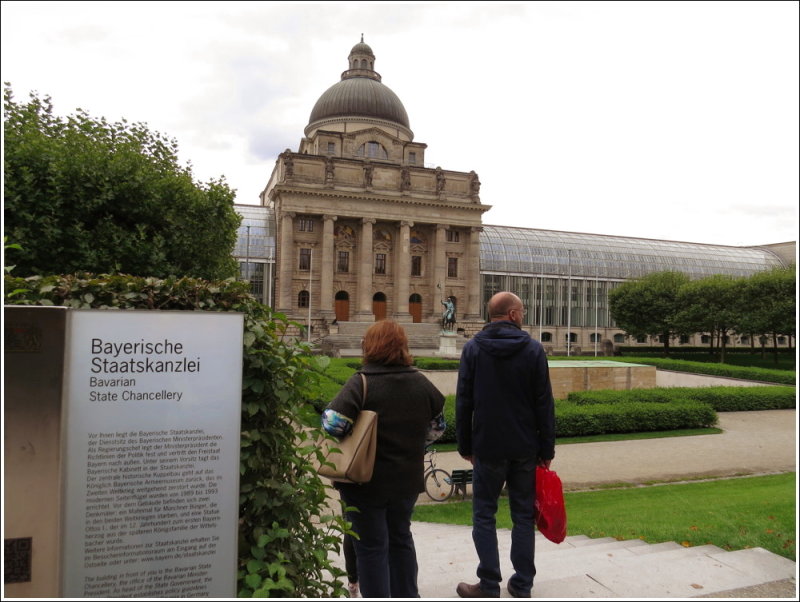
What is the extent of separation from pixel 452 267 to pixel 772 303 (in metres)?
26.2

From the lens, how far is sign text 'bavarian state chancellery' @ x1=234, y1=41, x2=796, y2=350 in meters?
48.0

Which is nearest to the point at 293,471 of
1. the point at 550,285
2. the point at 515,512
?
the point at 515,512

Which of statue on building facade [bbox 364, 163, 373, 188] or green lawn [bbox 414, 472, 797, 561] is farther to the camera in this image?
statue on building facade [bbox 364, 163, 373, 188]

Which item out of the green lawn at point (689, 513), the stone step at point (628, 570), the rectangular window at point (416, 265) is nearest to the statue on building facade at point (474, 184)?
the rectangular window at point (416, 265)

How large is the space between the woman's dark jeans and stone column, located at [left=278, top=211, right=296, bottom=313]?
43.9m

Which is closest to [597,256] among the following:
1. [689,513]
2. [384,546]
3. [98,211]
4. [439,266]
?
[439,266]

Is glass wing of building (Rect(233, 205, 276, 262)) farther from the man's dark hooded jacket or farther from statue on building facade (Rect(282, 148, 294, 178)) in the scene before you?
the man's dark hooded jacket

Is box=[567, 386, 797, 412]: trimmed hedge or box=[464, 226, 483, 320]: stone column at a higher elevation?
box=[464, 226, 483, 320]: stone column

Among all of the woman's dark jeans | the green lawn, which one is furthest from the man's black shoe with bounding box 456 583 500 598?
the green lawn

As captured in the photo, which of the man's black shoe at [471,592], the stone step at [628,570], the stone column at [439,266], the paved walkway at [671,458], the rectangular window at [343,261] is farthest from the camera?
the stone column at [439,266]

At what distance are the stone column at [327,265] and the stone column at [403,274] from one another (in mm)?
6243

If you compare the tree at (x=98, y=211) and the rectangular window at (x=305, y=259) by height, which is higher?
the rectangular window at (x=305, y=259)

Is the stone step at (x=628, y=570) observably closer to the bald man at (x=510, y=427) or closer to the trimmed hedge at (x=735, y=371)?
the bald man at (x=510, y=427)

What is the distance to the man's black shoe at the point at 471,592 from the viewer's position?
4.18 meters
